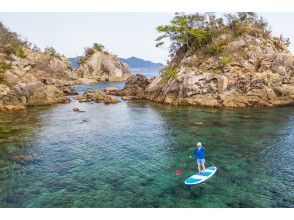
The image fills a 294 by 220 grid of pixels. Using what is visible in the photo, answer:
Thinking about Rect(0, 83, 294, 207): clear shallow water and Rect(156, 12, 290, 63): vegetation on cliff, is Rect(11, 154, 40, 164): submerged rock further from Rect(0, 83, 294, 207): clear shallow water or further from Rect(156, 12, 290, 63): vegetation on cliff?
Rect(156, 12, 290, 63): vegetation on cliff

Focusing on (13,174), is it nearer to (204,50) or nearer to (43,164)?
(43,164)

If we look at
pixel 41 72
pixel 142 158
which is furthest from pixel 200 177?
pixel 41 72

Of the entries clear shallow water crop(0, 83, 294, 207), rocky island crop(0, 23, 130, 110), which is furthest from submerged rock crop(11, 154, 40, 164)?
rocky island crop(0, 23, 130, 110)

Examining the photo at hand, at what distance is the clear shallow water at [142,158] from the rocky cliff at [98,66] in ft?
319

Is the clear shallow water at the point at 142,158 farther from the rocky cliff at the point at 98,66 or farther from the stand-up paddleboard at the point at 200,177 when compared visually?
the rocky cliff at the point at 98,66

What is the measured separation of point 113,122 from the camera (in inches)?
1922

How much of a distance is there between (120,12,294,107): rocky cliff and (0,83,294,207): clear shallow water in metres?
8.35

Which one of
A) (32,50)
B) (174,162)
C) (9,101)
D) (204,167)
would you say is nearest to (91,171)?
(174,162)

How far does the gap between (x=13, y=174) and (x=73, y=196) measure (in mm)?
7330

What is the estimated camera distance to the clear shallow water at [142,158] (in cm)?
2228

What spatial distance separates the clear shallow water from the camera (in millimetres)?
22281

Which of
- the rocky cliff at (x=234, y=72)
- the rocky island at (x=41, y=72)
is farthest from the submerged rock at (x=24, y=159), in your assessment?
the rocky cliff at (x=234, y=72)

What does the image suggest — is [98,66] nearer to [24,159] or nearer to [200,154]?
[24,159]

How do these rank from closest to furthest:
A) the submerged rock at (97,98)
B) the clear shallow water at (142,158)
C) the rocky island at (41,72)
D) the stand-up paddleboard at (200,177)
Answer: the clear shallow water at (142,158)
the stand-up paddleboard at (200,177)
the rocky island at (41,72)
the submerged rock at (97,98)
